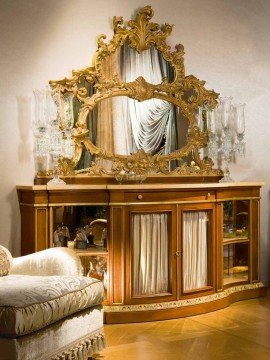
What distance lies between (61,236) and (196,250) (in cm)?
105

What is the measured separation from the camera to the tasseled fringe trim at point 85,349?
3.41 metres

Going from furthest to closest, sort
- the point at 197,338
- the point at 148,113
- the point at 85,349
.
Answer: the point at 148,113
the point at 197,338
the point at 85,349

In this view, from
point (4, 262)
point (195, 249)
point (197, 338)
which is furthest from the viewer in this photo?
point (195, 249)

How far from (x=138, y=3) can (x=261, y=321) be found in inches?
107

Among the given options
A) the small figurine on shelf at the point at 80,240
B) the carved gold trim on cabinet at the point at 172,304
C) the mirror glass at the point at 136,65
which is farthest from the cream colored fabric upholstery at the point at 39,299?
the mirror glass at the point at 136,65

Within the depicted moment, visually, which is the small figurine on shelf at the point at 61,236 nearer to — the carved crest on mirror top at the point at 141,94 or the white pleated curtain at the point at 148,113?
the carved crest on mirror top at the point at 141,94

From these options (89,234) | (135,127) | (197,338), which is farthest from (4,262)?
(135,127)

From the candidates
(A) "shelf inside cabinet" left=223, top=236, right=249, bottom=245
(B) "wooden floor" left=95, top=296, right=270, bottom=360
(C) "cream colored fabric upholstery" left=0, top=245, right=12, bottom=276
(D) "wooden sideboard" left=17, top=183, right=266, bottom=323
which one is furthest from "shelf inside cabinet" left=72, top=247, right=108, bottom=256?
(A) "shelf inside cabinet" left=223, top=236, right=249, bottom=245

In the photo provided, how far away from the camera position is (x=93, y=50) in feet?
16.5

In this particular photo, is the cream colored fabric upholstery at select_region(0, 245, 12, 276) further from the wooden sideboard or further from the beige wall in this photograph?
the beige wall

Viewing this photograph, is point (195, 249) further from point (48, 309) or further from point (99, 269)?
point (48, 309)

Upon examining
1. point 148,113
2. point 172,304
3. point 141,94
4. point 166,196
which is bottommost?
point 172,304

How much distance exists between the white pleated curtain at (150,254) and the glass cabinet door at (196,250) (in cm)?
17

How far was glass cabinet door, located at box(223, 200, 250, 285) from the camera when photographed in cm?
521
